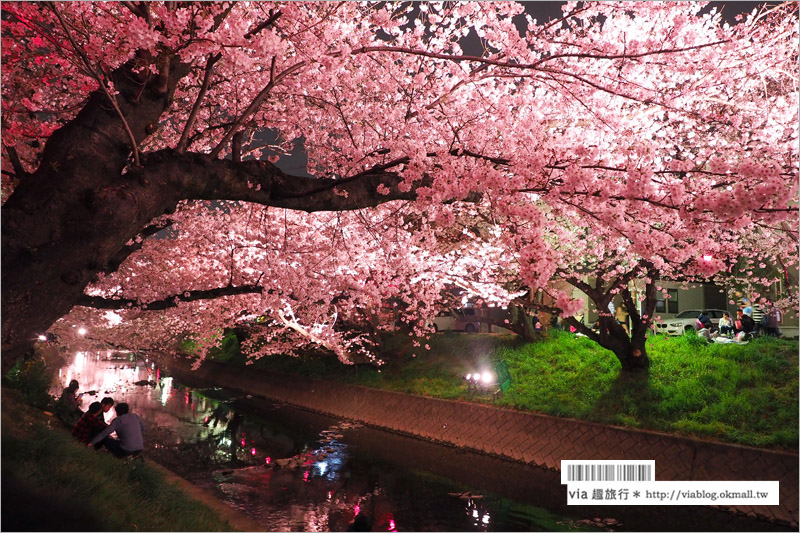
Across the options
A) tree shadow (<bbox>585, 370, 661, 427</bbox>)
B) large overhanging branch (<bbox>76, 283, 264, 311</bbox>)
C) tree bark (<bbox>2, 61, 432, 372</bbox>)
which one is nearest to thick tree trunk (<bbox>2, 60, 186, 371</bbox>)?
tree bark (<bbox>2, 61, 432, 372</bbox>)

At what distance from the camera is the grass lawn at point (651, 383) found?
12.2m

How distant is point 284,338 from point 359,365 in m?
4.76

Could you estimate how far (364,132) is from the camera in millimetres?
10508

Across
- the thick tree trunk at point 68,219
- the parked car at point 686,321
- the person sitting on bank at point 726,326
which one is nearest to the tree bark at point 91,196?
the thick tree trunk at point 68,219

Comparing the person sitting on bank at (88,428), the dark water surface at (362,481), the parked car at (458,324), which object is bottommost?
the dark water surface at (362,481)

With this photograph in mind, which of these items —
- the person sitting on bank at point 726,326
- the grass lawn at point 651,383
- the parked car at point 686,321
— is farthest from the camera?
the parked car at point 686,321

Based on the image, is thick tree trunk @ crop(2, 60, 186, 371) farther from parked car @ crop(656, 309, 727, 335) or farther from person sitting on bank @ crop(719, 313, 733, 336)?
parked car @ crop(656, 309, 727, 335)

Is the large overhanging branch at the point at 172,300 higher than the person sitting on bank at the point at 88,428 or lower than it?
higher

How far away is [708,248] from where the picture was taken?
20.9 feet

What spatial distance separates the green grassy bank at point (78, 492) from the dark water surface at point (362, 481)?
2.40 m

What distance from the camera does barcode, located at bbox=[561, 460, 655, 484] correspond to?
10773mm

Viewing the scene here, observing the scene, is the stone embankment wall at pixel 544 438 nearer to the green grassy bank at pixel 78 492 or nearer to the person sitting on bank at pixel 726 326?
the green grassy bank at pixel 78 492

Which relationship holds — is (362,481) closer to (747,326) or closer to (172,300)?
(172,300)

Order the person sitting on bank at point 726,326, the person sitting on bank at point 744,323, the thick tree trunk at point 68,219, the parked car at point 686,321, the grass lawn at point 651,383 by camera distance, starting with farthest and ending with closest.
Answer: the parked car at point 686,321 < the person sitting on bank at point 726,326 < the person sitting on bank at point 744,323 < the grass lawn at point 651,383 < the thick tree trunk at point 68,219
